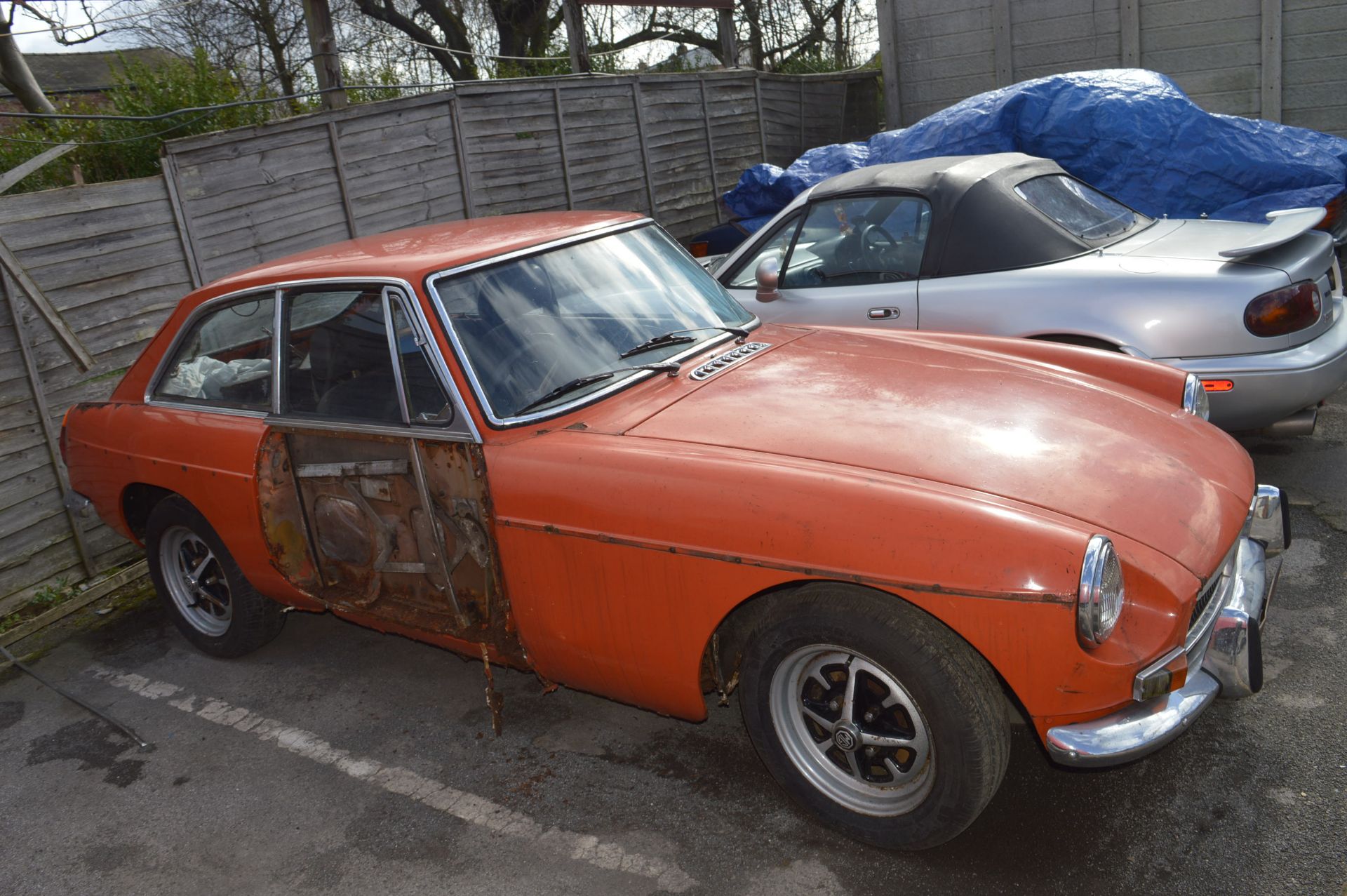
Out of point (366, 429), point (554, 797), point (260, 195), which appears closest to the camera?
point (554, 797)

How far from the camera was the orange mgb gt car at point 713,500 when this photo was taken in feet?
8.46

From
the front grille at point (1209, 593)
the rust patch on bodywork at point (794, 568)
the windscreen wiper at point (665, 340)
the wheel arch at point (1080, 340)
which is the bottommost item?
the front grille at point (1209, 593)

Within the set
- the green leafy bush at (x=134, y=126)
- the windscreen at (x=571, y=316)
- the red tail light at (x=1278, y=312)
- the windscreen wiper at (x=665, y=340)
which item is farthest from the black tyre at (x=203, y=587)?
the red tail light at (x=1278, y=312)

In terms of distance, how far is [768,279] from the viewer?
498cm

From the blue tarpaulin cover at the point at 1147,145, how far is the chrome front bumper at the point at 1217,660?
503 cm

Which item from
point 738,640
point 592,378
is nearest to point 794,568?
point 738,640

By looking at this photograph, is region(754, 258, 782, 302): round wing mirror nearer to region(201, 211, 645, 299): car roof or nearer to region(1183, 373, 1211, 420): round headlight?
region(201, 211, 645, 299): car roof

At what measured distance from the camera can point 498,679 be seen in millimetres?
4145

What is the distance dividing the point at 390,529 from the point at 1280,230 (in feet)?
13.8

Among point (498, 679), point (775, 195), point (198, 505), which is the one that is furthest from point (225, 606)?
point (775, 195)

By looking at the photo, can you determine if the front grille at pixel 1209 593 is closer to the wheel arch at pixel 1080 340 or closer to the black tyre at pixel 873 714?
the black tyre at pixel 873 714

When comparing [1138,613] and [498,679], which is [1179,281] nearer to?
[1138,613]

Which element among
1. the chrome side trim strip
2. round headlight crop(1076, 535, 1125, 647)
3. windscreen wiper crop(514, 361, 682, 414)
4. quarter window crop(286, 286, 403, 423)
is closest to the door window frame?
windscreen wiper crop(514, 361, 682, 414)

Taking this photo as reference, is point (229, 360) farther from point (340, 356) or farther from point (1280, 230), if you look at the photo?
point (1280, 230)
